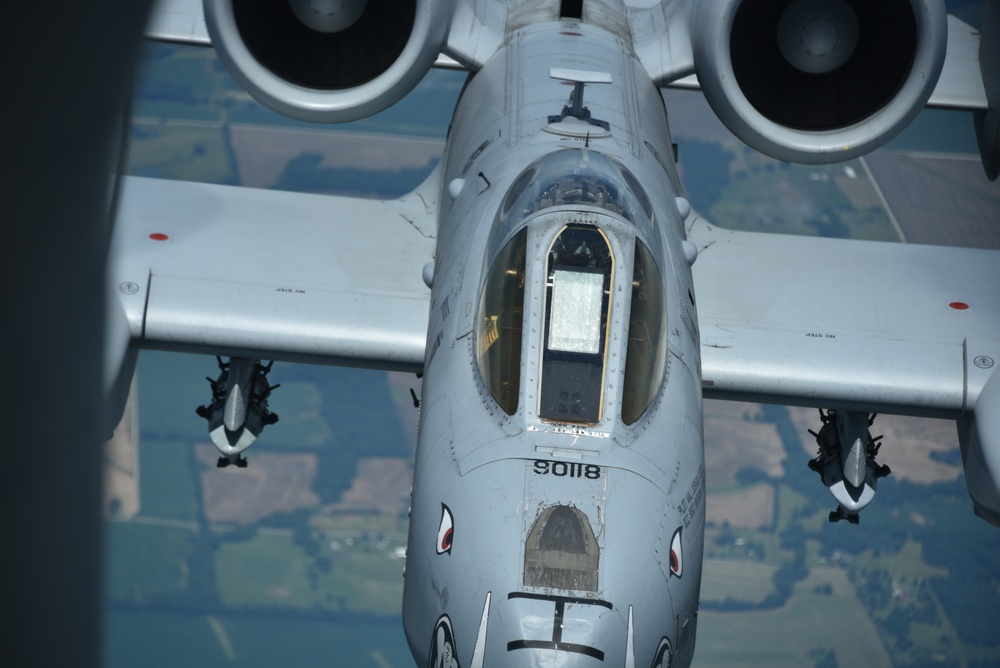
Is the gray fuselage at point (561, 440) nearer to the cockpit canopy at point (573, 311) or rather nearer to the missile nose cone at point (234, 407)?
the cockpit canopy at point (573, 311)

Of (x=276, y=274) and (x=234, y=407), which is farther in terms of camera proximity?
(x=234, y=407)

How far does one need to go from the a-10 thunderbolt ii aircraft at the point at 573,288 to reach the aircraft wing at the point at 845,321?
1.1 inches

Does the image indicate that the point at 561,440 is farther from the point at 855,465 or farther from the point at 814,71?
the point at 814,71

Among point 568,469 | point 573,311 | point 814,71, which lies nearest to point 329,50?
point 814,71

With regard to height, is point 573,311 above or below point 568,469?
above

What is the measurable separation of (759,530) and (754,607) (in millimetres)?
2251

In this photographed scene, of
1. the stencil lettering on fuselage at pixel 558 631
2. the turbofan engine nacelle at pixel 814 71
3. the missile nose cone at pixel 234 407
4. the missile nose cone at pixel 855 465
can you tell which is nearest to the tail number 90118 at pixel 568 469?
the stencil lettering on fuselage at pixel 558 631

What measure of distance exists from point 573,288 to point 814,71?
535 centimetres

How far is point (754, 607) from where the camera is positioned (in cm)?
2394

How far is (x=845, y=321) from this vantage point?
10297 mm

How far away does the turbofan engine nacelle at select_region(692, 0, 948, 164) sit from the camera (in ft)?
36.2

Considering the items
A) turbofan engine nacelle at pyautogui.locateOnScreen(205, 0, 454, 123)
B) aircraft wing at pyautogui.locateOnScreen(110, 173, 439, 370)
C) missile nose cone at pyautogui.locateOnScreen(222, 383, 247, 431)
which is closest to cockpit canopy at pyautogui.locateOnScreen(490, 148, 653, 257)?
aircraft wing at pyautogui.locateOnScreen(110, 173, 439, 370)

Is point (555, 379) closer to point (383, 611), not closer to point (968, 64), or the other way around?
point (968, 64)

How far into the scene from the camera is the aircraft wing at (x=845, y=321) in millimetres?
9672
